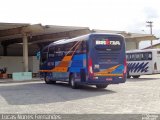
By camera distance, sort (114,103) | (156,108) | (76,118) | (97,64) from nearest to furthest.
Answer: (76,118) < (156,108) < (114,103) < (97,64)

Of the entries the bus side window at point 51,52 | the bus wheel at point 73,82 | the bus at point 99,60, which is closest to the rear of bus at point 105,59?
the bus at point 99,60

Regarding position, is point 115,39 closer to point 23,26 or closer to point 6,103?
point 6,103

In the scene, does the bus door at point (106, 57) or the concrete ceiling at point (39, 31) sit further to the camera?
the concrete ceiling at point (39, 31)

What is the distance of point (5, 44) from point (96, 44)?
3860cm

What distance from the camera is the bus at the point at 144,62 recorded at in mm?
33062

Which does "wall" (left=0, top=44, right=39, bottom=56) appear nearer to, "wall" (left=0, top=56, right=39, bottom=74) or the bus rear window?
"wall" (left=0, top=56, right=39, bottom=74)

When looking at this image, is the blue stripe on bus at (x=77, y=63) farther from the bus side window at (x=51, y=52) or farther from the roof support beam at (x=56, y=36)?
the roof support beam at (x=56, y=36)

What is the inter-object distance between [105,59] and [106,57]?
12 cm

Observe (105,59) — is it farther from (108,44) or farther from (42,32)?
(42,32)

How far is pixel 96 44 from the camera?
20094mm

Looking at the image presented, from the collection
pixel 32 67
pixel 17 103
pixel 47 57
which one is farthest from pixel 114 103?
pixel 32 67

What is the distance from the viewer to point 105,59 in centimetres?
2014

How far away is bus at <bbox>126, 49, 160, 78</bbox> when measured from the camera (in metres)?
33.1

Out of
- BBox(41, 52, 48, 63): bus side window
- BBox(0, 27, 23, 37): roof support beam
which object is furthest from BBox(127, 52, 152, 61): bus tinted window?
BBox(0, 27, 23, 37): roof support beam
